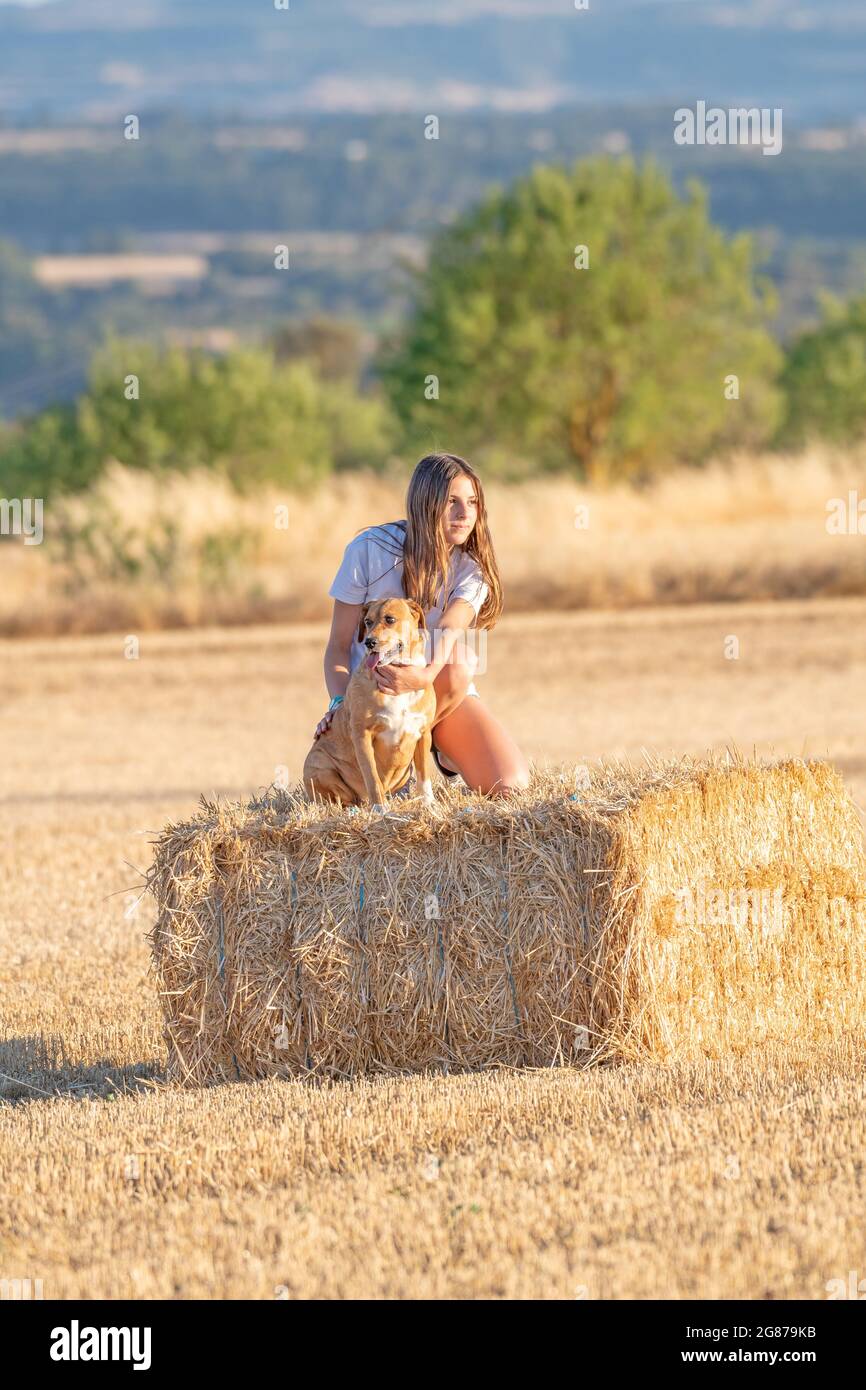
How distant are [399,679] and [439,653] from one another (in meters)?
0.41

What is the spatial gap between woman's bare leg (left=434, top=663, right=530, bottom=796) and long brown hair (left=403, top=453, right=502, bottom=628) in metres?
0.33

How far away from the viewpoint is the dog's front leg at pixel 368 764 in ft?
21.2

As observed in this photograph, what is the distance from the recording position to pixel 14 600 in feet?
78.9

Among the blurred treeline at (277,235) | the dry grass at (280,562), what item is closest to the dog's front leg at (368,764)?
the dry grass at (280,562)

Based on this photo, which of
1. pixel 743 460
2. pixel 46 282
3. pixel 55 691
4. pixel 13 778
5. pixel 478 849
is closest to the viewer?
pixel 478 849

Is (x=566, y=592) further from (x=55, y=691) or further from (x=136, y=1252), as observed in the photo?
(x=136, y=1252)

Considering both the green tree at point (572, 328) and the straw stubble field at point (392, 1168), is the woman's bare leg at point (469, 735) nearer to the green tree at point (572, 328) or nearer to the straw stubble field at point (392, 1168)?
the straw stubble field at point (392, 1168)

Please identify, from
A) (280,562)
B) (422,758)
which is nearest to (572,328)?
(280,562)

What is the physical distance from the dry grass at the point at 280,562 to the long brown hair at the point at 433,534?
642 inches

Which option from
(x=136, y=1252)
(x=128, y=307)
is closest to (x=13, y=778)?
(x=136, y=1252)

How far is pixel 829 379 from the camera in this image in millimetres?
47031

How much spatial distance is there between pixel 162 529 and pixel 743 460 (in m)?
12.0
